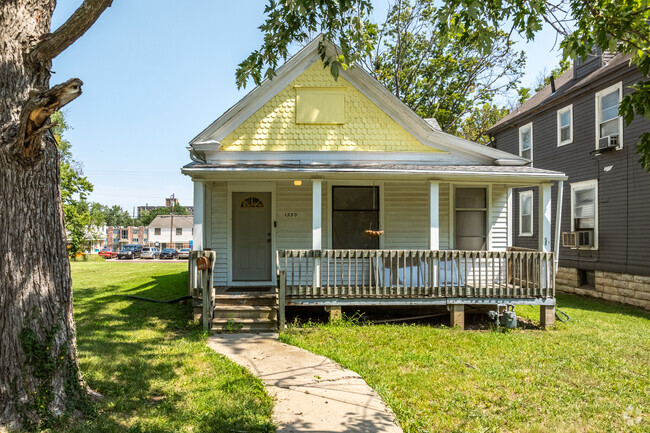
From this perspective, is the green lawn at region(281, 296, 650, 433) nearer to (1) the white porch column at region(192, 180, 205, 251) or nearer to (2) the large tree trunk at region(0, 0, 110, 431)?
(1) the white porch column at region(192, 180, 205, 251)

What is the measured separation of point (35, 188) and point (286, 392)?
125 inches

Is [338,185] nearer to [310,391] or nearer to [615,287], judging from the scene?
[310,391]

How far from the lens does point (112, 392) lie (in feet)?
13.5

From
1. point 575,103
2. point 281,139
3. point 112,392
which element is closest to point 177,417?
point 112,392

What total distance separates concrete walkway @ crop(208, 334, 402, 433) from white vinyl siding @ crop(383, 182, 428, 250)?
14.4ft

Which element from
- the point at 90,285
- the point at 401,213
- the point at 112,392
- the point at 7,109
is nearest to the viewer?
the point at 7,109

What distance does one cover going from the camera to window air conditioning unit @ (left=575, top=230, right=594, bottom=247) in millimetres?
12672

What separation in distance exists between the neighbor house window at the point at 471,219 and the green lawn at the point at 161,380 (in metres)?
6.43

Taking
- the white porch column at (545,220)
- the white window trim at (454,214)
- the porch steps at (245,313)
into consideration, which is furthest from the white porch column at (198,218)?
the white porch column at (545,220)

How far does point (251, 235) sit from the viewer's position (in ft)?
31.1

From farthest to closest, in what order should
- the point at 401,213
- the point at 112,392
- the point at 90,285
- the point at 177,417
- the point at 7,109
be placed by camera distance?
the point at 90,285 → the point at 401,213 → the point at 112,392 → the point at 177,417 → the point at 7,109

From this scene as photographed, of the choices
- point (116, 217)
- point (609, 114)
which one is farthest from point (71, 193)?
point (116, 217)

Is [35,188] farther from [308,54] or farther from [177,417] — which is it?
[308,54]

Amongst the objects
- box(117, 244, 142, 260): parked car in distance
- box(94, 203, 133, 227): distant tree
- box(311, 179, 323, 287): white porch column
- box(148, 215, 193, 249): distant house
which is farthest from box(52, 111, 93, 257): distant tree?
box(94, 203, 133, 227): distant tree
